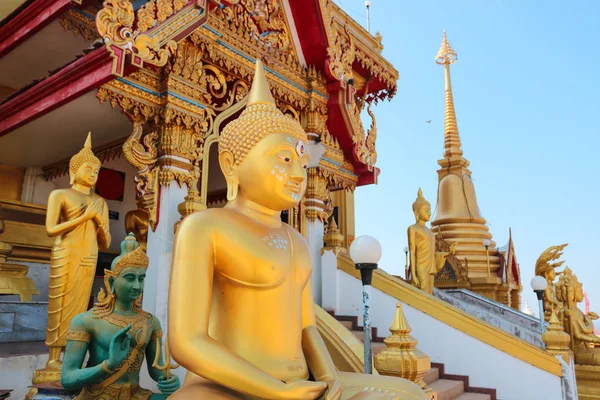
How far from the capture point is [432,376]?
495 cm

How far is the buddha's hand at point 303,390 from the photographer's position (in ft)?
4.89

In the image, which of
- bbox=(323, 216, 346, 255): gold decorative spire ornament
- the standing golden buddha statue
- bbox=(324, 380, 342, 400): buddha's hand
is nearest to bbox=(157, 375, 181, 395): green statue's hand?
bbox=(324, 380, 342, 400): buddha's hand

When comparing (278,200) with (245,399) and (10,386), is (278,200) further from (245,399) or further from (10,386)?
(10,386)

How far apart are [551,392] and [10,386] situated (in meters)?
5.01

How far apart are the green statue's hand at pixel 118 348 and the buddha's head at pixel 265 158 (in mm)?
888

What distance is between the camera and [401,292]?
5.80 m

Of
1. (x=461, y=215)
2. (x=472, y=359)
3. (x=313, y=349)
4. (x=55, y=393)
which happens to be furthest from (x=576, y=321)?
(x=461, y=215)

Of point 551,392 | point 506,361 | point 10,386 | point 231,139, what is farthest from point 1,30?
point 551,392

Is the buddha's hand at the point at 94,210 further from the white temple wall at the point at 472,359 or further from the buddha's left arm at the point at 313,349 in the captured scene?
the white temple wall at the point at 472,359

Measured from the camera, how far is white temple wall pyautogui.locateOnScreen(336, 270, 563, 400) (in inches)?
185

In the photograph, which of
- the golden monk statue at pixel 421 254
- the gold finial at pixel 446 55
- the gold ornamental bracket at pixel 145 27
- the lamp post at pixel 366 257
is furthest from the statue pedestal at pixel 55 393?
the gold finial at pixel 446 55

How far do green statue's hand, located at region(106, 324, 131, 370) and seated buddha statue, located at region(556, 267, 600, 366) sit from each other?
577cm

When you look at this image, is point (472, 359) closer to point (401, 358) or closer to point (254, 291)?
point (401, 358)

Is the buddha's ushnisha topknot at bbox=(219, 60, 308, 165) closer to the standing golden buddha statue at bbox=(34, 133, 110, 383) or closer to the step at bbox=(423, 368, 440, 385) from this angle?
the standing golden buddha statue at bbox=(34, 133, 110, 383)
